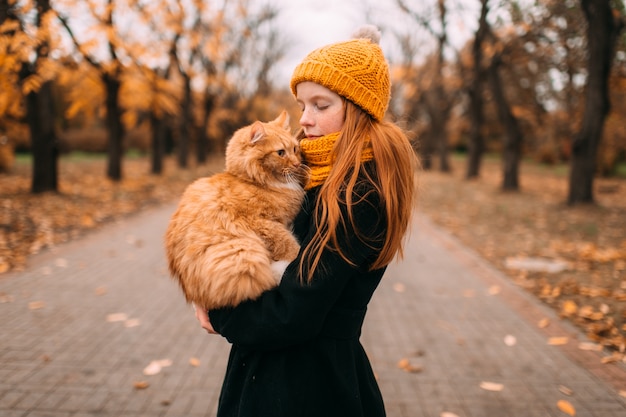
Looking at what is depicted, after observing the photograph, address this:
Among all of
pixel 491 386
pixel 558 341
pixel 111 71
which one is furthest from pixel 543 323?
pixel 111 71

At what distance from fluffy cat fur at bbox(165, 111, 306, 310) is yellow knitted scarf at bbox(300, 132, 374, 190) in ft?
0.65

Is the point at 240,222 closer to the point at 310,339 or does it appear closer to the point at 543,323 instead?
the point at 310,339

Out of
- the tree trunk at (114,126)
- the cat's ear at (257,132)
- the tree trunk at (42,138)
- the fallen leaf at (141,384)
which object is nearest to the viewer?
the cat's ear at (257,132)

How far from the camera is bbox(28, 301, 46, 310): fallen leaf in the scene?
543 cm

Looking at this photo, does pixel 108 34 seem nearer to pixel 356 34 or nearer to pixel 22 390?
pixel 22 390

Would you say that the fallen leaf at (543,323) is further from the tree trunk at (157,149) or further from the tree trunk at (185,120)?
the tree trunk at (157,149)

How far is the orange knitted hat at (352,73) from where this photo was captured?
1.64 m

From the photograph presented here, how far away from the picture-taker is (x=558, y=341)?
4.86 metres

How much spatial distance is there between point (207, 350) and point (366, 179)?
368 cm

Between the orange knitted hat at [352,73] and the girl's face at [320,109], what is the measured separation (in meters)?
0.03

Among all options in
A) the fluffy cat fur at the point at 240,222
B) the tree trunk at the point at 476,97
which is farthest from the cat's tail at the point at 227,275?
the tree trunk at the point at 476,97

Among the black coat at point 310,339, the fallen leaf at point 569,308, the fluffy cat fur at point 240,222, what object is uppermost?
the fluffy cat fur at point 240,222

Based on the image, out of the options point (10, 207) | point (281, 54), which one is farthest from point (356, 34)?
point (281, 54)

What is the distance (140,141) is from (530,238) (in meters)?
37.8
